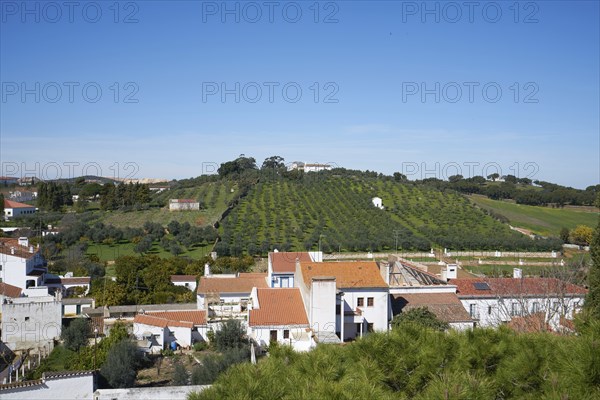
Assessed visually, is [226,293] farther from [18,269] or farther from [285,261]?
[18,269]

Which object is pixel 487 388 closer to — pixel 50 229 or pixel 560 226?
pixel 50 229

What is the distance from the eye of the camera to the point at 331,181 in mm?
78062

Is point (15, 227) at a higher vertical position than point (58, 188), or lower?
lower

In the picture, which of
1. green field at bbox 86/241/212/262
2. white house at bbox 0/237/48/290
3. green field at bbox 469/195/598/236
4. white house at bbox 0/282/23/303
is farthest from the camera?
green field at bbox 469/195/598/236

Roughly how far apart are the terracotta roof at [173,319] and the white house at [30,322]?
4001 millimetres

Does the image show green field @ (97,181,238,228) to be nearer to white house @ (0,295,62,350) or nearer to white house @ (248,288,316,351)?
white house @ (0,295,62,350)

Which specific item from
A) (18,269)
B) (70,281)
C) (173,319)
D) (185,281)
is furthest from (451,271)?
(18,269)

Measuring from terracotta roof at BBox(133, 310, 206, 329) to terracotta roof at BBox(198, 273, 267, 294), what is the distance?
10.9 ft

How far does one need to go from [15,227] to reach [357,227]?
36319 mm

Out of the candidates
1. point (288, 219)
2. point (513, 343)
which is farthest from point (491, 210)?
point (513, 343)

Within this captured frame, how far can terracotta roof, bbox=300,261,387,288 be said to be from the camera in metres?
21.6

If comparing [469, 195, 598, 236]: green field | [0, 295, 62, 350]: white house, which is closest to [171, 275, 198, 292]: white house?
[0, 295, 62, 350]: white house

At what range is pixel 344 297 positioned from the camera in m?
21.5

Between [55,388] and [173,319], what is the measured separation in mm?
8935
